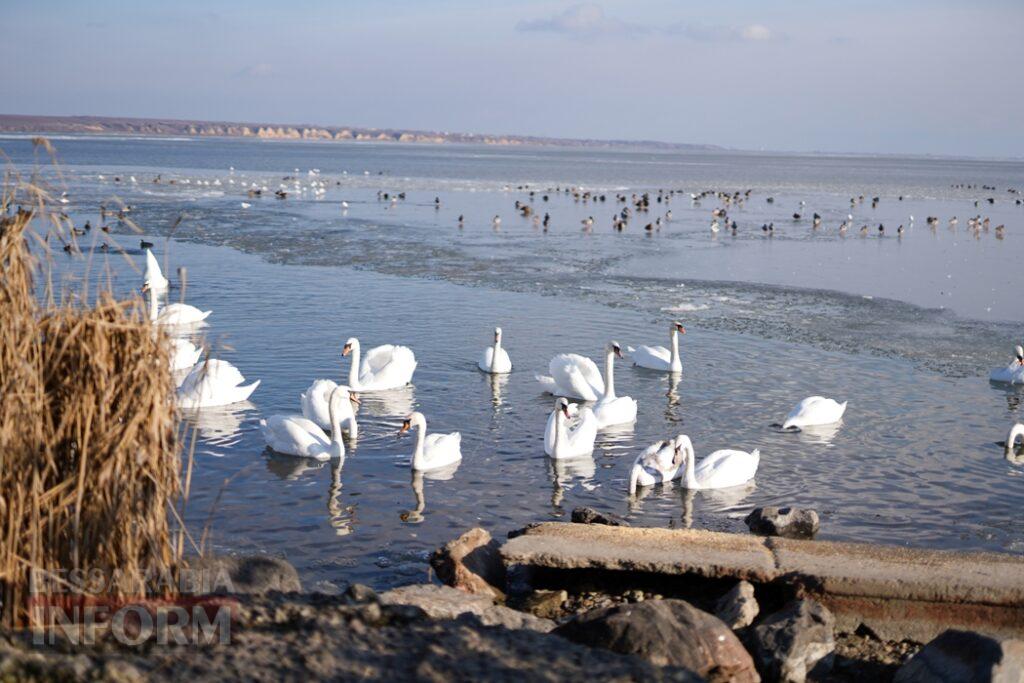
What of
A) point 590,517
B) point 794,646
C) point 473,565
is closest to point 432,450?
point 590,517

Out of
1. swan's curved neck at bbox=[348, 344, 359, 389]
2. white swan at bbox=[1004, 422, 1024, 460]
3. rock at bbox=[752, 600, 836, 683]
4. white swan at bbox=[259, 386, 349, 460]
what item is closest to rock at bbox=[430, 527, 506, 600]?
rock at bbox=[752, 600, 836, 683]

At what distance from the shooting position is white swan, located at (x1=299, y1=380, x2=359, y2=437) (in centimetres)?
1213

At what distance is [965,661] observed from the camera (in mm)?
6336

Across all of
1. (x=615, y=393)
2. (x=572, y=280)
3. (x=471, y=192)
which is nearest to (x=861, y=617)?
(x=615, y=393)

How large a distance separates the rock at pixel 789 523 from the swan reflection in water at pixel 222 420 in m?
5.76

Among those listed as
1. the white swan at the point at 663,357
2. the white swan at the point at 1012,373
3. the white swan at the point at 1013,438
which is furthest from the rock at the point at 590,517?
the white swan at the point at 1012,373

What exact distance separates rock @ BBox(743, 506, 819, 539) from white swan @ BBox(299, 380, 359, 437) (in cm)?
476

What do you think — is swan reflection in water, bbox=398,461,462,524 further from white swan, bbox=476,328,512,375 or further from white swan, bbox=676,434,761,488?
white swan, bbox=476,328,512,375

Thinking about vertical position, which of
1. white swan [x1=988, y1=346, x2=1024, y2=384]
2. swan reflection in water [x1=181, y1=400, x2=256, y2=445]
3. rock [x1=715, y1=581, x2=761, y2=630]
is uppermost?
white swan [x1=988, y1=346, x2=1024, y2=384]

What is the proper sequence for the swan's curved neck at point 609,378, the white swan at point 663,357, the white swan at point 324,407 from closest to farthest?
the white swan at point 324,407 → the swan's curved neck at point 609,378 → the white swan at point 663,357

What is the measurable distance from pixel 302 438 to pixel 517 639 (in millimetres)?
5958

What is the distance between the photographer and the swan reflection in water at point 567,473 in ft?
34.7

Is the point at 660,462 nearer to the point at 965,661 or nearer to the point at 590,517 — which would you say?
the point at 590,517

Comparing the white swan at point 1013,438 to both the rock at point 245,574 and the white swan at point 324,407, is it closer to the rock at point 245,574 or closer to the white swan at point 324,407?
the white swan at point 324,407
